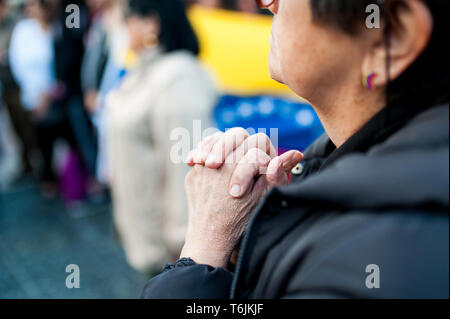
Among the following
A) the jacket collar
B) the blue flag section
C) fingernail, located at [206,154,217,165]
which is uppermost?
the jacket collar

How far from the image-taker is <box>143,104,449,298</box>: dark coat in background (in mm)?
720

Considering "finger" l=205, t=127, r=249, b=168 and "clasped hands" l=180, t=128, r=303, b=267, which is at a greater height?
"finger" l=205, t=127, r=249, b=168

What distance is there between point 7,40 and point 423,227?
6274 mm

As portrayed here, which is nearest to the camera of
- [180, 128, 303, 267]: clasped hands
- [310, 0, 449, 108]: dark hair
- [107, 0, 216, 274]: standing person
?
[310, 0, 449, 108]: dark hair

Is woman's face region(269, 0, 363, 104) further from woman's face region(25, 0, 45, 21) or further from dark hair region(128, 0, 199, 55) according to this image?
woman's face region(25, 0, 45, 21)

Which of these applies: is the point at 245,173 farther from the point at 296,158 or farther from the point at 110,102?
the point at 110,102

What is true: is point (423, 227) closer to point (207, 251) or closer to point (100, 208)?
point (207, 251)

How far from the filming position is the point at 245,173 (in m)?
1.13

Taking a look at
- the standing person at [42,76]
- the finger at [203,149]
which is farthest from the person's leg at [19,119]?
the finger at [203,149]

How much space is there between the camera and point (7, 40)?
6.02 metres

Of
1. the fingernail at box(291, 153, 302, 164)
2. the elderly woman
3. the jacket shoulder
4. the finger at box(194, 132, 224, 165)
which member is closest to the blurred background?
the fingernail at box(291, 153, 302, 164)

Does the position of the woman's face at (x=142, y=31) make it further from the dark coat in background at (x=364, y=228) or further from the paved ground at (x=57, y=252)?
the dark coat in background at (x=364, y=228)

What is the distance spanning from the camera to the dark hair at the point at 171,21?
3.13 meters

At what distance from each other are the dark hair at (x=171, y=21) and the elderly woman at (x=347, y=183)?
2163 mm
